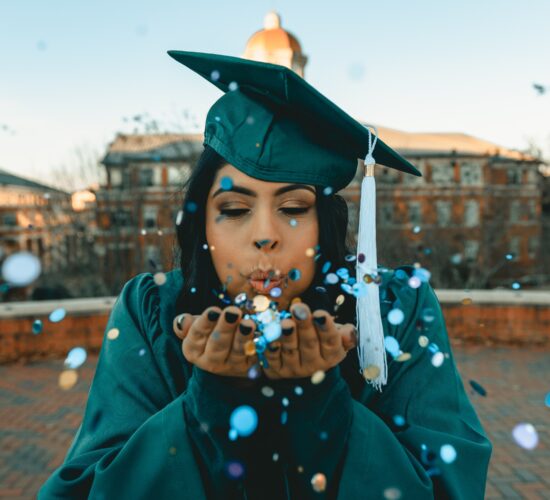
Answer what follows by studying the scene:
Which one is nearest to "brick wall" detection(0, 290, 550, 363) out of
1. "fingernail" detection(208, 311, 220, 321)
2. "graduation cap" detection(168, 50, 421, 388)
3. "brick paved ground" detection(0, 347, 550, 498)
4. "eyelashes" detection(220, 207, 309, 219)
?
"brick paved ground" detection(0, 347, 550, 498)

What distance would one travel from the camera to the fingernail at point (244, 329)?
0.98m

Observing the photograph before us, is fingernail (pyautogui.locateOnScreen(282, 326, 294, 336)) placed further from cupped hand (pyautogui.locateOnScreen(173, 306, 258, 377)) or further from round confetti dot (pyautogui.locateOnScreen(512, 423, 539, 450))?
round confetti dot (pyautogui.locateOnScreen(512, 423, 539, 450))

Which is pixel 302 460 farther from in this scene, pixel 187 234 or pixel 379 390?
pixel 187 234

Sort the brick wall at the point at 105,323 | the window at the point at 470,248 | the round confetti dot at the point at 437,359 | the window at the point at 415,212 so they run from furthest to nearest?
the window at the point at 415,212, the window at the point at 470,248, the brick wall at the point at 105,323, the round confetti dot at the point at 437,359

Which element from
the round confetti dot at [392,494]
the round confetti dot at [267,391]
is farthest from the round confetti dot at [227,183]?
the round confetti dot at [392,494]

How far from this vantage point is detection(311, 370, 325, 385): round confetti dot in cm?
110

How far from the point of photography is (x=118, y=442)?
1316 millimetres

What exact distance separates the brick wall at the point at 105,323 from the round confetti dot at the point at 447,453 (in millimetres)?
6842

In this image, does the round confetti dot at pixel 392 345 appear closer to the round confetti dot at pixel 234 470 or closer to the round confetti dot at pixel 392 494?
the round confetti dot at pixel 392 494

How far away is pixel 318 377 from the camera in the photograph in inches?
44.0

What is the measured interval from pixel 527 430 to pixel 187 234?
5.11 meters

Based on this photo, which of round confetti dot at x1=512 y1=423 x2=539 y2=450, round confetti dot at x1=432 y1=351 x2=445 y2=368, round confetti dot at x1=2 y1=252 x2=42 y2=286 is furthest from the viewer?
round confetti dot at x1=512 y1=423 x2=539 y2=450

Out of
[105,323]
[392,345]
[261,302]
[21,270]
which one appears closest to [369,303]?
[392,345]

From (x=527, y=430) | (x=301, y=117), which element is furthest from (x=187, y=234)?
(x=527, y=430)
